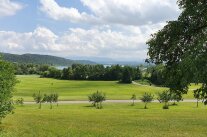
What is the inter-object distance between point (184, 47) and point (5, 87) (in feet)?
66.5

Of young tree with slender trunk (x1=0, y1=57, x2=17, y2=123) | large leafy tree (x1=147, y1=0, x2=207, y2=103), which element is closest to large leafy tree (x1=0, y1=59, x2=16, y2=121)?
young tree with slender trunk (x1=0, y1=57, x2=17, y2=123)

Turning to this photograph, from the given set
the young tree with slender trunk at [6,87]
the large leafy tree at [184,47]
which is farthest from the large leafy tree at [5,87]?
the large leafy tree at [184,47]

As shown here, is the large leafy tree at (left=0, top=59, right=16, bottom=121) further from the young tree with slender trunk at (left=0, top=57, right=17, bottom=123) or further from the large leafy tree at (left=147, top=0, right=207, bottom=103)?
the large leafy tree at (left=147, top=0, right=207, bottom=103)

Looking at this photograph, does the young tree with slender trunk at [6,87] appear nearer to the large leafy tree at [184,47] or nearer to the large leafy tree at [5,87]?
the large leafy tree at [5,87]

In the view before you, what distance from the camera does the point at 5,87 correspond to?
3769cm

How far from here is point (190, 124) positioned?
4766 cm

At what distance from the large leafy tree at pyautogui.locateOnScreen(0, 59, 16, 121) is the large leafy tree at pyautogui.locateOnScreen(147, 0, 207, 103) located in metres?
16.9

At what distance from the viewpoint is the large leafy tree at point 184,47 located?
20.3 m

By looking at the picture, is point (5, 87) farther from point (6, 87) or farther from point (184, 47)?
point (184, 47)

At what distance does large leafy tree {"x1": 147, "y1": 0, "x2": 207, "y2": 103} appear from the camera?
2033 cm

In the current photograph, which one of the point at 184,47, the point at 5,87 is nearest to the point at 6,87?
the point at 5,87

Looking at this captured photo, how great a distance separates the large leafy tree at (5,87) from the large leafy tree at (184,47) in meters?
16.9

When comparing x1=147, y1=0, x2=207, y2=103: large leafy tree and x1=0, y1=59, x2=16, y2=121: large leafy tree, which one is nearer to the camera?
x1=147, y1=0, x2=207, y2=103: large leafy tree

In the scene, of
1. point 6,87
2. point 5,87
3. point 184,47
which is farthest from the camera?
point 6,87
